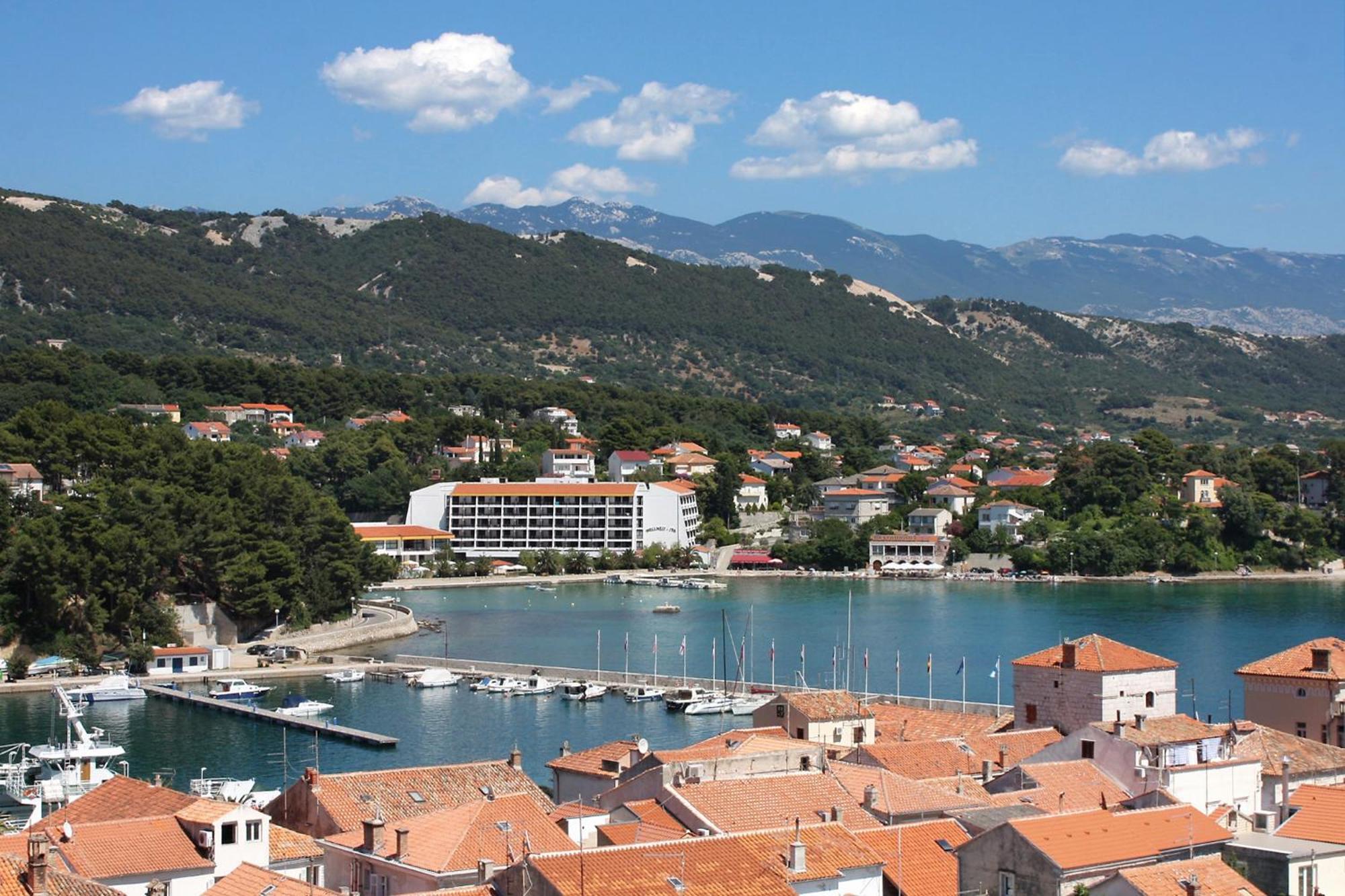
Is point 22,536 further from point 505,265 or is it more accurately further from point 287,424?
point 505,265

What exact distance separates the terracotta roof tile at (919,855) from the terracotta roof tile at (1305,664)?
368 inches

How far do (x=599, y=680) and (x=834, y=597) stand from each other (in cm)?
2145

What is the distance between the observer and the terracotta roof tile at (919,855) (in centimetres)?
1314

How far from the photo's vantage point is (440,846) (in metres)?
14.0

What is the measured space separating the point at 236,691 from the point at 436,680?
4.26 metres

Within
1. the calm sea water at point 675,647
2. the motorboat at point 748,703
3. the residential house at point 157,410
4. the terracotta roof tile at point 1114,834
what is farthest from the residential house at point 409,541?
the terracotta roof tile at point 1114,834

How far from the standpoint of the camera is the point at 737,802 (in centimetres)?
1490

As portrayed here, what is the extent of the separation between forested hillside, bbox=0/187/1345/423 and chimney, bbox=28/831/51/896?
308ft

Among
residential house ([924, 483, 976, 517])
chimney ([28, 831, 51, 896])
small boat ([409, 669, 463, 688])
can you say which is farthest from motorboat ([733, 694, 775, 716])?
residential house ([924, 483, 976, 517])

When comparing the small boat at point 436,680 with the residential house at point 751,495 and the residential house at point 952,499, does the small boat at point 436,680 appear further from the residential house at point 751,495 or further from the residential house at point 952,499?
the residential house at point 751,495

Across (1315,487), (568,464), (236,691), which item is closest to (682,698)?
(236,691)

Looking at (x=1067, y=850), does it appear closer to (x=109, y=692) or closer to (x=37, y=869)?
(x=37, y=869)

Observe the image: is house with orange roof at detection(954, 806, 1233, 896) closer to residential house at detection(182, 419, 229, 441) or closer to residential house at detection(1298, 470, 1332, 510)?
residential house at detection(1298, 470, 1332, 510)

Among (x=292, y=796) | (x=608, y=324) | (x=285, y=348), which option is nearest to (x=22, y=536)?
(x=292, y=796)
